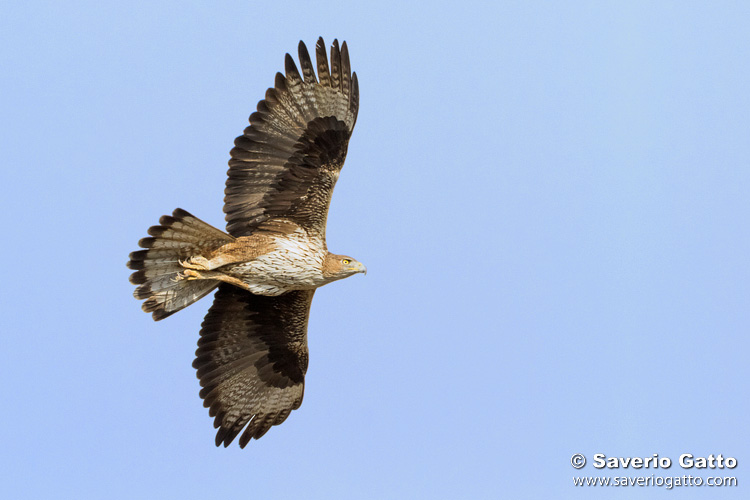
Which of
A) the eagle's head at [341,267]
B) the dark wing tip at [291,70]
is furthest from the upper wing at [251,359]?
the dark wing tip at [291,70]

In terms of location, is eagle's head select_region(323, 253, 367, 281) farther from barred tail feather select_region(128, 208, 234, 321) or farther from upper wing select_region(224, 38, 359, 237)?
barred tail feather select_region(128, 208, 234, 321)

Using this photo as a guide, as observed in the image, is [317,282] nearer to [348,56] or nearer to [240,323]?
[240,323]

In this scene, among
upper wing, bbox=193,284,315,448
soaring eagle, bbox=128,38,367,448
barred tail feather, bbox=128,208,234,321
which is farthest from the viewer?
upper wing, bbox=193,284,315,448

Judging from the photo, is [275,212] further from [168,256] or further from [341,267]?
[168,256]

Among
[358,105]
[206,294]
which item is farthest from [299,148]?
[206,294]

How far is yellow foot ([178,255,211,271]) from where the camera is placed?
1104 centimetres

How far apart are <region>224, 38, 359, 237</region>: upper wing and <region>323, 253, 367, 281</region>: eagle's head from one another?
0.90 metres

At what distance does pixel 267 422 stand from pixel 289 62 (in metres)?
4.17

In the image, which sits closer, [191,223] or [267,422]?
[191,223]

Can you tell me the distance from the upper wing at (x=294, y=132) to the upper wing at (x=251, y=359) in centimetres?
126

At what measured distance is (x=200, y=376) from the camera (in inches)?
482

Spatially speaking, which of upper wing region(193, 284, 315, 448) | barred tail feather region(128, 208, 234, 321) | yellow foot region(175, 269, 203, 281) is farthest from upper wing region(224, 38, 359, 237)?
upper wing region(193, 284, 315, 448)

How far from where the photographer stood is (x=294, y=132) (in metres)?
11.0

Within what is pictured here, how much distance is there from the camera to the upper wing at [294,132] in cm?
1102
